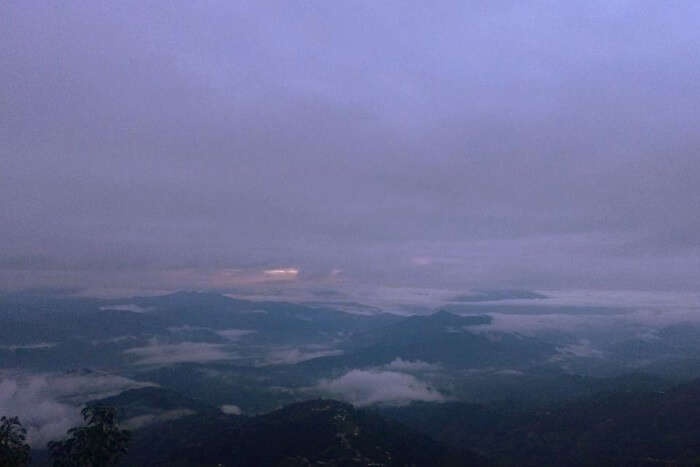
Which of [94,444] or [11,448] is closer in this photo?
[11,448]

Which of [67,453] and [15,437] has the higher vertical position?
[15,437]

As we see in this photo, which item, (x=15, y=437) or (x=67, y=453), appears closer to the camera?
(x=15, y=437)

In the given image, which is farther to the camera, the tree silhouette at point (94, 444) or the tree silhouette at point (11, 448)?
the tree silhouette at point (94, 444)

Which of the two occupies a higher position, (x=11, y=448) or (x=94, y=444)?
(x=11, y=448)

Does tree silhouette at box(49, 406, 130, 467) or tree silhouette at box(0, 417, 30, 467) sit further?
tree silhouette at box(49, 406, 130, 467)

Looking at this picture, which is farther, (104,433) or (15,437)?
(104,433)
